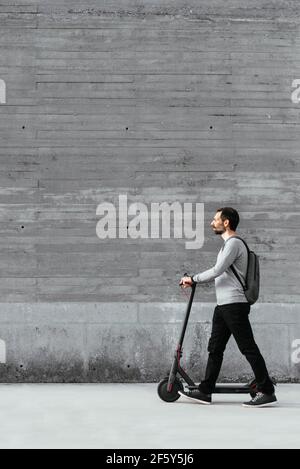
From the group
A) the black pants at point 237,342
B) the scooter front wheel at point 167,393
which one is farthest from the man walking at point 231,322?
the scooter front wheel at point 167,393

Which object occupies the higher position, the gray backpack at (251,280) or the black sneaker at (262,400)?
the gray backpack at (251,280)

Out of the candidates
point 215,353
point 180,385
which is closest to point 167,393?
point 180,385

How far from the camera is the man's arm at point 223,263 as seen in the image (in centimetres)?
787

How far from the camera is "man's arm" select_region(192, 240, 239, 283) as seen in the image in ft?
25.8

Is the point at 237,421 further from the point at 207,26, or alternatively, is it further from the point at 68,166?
the point at 207,26

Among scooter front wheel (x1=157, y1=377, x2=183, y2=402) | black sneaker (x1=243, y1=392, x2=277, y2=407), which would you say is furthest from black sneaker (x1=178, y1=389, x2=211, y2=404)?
black sneaker (x1=243, y1=392, x2=277, y2=407)

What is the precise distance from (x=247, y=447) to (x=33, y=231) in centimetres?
475

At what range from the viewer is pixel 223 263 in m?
7.89

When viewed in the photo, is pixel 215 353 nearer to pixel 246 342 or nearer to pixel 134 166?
pixel 246 342

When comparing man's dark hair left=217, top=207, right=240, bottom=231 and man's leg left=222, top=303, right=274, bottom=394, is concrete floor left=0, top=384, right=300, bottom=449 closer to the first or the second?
man's leg left=222, top=303, right=274, bottom=394

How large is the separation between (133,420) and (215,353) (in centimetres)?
128

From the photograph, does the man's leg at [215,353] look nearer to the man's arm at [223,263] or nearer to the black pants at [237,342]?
the black pants at [237,342]
